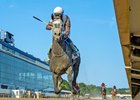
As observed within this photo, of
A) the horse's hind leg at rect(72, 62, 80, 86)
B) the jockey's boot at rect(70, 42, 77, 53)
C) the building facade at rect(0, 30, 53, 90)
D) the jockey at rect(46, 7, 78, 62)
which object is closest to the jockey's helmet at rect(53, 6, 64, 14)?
the jockey at rect(46, 7, 78, 62)

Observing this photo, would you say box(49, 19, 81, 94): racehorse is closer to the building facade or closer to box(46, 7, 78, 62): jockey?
box(46, 7, 78, 62): jockey

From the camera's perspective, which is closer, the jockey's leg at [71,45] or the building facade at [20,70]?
the jockey's leg at [71,45]

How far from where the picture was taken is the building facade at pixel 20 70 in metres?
76.1

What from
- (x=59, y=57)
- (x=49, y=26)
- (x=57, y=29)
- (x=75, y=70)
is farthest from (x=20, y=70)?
(x=57, y=29)

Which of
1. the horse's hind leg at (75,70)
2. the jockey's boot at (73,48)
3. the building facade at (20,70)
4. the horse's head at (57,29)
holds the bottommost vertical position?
the horse's hind leg at (75,70)

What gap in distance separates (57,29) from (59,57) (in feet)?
3.36

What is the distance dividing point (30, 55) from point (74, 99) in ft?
273

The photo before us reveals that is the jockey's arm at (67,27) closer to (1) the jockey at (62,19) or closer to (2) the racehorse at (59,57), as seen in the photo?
(1) the jockey at (62,19)

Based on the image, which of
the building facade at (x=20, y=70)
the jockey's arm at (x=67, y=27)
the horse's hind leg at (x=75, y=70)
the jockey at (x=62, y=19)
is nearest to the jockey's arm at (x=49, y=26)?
the jockey at (x=62, y=19)

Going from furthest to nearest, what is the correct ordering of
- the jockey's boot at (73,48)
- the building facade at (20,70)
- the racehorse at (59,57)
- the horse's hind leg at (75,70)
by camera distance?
the building facade at (20,70) → the horse's hind leg at (75,70) → the jockey's boot at (73,48) → the racehorse at (59,57)

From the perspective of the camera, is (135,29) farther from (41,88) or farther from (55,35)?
(41,88)

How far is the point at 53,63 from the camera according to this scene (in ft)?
38.5

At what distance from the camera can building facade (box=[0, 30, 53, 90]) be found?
7606 cm

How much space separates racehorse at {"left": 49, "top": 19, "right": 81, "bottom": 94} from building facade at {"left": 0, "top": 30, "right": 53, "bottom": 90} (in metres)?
59.7
